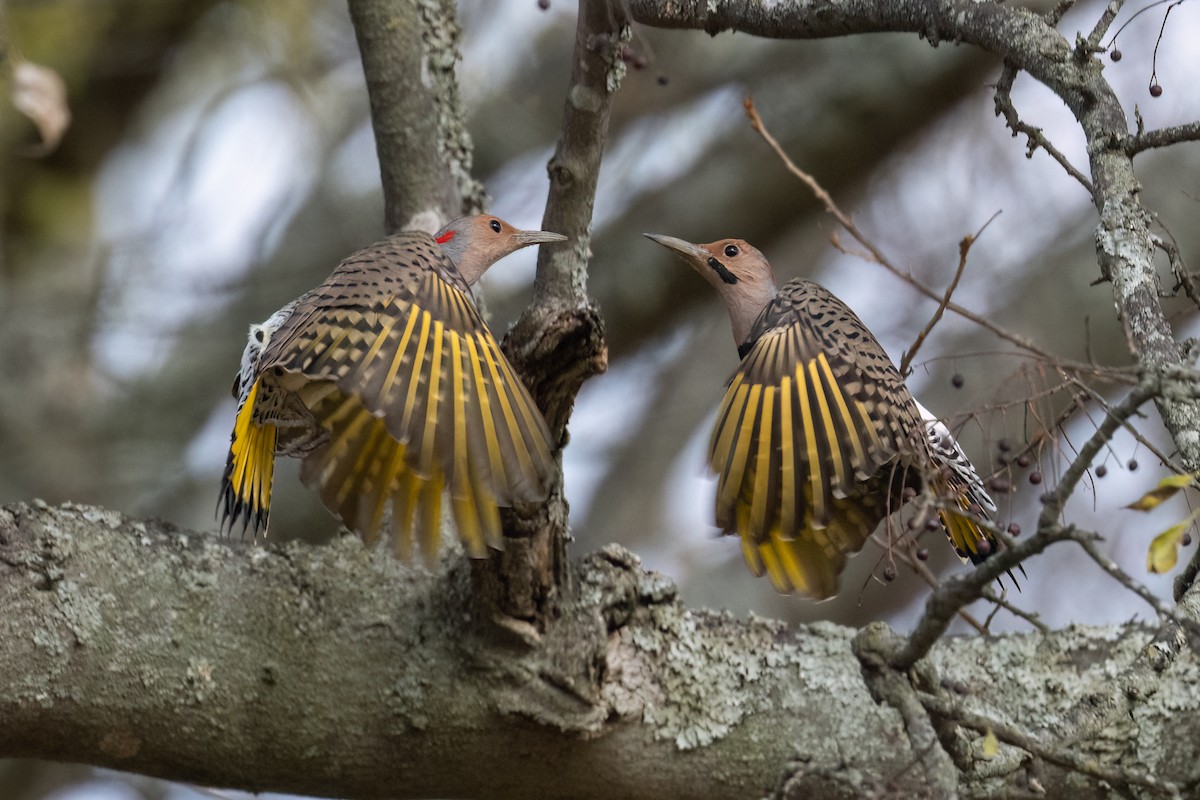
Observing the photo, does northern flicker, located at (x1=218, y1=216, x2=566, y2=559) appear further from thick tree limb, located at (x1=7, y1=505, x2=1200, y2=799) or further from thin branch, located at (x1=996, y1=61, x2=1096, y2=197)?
thin branch, located at (x1=996, y1=61, x2=1096, y2=197)

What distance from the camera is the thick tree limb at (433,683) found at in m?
3.41

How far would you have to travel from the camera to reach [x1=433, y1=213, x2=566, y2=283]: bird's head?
4703mm

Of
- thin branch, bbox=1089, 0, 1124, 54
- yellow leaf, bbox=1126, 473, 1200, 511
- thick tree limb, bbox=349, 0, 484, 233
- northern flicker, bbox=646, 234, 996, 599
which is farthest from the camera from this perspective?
thick tree limb, bbox=349, 0, 484, 233

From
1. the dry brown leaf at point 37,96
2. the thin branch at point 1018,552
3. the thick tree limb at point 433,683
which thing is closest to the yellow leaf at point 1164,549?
the thin branch at point 1018,552

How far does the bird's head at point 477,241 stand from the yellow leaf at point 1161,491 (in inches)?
102

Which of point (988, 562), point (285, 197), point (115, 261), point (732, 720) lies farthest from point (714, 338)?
point (988, 562)

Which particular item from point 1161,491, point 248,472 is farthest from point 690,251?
point 1161,491

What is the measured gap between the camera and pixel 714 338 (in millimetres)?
8562

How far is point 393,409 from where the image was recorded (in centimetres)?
333

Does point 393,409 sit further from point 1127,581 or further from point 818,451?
point 1127,581

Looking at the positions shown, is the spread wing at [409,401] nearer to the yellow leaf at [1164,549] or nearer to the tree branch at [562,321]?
the tree branch at [562,321]

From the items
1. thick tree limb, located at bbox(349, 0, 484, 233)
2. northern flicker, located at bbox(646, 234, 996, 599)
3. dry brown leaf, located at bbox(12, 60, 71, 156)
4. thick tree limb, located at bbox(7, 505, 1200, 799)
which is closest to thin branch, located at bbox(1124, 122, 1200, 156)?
northern flicker, located at bbox(646, 234, 996, 599)

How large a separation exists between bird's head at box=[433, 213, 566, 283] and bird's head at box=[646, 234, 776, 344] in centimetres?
56

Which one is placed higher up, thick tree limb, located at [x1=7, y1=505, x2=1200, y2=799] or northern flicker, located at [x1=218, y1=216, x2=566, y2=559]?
northern flicker, located at [x1=218, y1=216, x2=566, y2=559]
